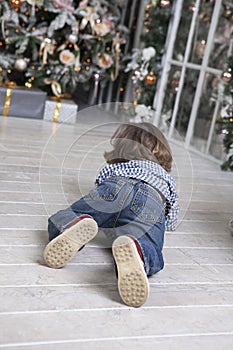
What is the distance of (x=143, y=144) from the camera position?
2.15 meters

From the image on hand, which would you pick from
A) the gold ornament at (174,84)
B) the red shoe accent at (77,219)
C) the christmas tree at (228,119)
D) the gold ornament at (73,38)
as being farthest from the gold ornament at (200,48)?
the red shoe accent at (77,219)

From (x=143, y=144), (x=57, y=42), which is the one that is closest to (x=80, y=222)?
(x=143, y=144)

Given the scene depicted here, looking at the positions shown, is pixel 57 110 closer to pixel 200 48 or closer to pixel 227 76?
pixel 200 48

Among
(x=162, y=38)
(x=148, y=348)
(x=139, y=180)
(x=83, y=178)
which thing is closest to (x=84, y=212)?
(x=139, y=180)

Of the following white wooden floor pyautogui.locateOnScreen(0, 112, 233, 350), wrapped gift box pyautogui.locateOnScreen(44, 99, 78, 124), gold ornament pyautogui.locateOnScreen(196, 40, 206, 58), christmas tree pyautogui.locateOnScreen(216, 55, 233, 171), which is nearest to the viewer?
white wooden floor pyautogui.locateOnScreen(0, 112, 233, 350)

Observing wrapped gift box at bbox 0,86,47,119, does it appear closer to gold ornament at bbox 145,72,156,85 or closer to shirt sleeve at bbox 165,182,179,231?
gold ornament at bbox 145,72,156,85

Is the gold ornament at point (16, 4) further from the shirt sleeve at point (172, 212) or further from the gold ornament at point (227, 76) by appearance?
the shirt sleeve at point (172, 212)

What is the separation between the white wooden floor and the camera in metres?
1.45

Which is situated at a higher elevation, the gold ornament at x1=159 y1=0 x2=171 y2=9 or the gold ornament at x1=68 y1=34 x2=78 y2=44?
the gold ornament at x1=159 y1=0 x2=171 y2=9

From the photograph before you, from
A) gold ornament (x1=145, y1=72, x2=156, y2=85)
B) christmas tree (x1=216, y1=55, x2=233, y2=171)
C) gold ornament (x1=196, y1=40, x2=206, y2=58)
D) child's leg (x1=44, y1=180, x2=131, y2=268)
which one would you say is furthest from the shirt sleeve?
gold ornament (x1=145, y1=72, x2=156, y2=85)

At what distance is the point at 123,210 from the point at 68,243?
0.29 meters

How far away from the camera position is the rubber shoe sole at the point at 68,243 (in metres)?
1.81

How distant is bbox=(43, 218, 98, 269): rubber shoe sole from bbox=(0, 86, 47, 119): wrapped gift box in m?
3.47

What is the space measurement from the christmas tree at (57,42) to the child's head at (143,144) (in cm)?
343
